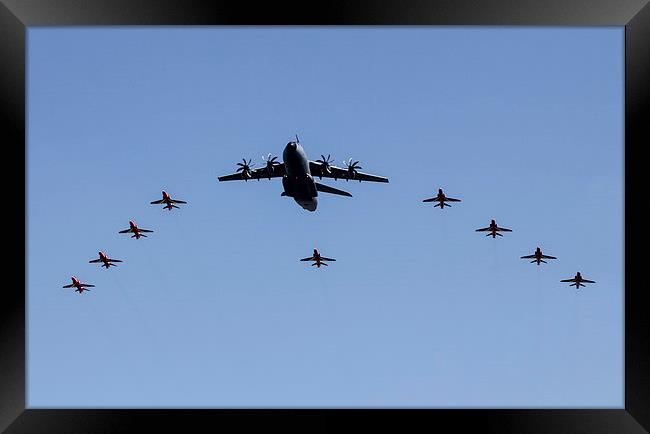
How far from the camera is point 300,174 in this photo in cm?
5003

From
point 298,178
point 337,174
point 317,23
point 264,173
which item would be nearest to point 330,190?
point 337,174

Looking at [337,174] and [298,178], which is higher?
[337,174]

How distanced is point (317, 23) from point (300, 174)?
19.9 meters

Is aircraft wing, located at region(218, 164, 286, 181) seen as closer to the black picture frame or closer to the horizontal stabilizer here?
the horizontal stabilizer

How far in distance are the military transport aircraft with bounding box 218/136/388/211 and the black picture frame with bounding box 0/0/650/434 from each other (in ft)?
62.4

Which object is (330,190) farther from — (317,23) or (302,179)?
Result: (317,23)

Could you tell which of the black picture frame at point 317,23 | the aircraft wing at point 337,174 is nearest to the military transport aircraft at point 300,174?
the aircraft wing at point 337,174

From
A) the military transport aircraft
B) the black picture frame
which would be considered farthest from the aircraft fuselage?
the black picture frame

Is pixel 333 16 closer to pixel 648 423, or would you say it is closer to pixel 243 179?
pixel 648 423

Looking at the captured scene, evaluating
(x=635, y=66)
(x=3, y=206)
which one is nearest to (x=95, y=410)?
(x=3, y=206)

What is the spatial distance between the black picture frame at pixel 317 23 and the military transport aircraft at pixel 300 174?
62.4 ft

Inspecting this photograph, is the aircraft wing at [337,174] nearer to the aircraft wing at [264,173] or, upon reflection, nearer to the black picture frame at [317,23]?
the aircraft wing at [264,173]

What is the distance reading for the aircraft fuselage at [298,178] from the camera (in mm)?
48875

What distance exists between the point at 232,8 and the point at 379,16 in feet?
15.8
